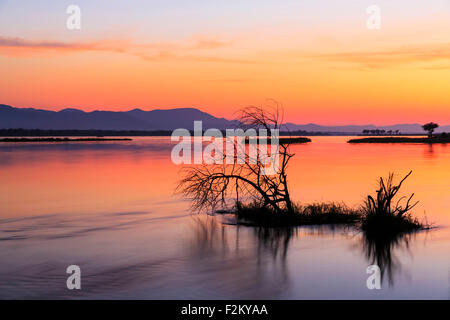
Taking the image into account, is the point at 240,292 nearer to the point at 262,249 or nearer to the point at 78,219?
the point at 262,249

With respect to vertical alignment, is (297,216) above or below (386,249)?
above

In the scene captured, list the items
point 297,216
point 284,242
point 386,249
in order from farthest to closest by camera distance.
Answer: point 297,216, point 284,242, point 386,249

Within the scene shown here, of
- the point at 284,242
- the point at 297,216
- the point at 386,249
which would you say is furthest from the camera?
the point at 297,216

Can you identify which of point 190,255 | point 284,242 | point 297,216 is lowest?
point 190,255

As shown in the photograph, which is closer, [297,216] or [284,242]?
[284,242]

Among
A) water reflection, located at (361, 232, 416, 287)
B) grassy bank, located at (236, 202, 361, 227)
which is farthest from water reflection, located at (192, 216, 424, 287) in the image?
grassy bank, located at (236, 202, 361, 227)

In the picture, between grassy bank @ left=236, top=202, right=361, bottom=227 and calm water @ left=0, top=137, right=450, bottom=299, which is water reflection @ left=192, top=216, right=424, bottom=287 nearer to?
calm water @ left=0, top=137, right=450, bottom=299

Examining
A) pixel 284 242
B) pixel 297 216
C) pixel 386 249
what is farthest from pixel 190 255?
pixel 386 249

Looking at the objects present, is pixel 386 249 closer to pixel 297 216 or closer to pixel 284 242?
pixel 284 242

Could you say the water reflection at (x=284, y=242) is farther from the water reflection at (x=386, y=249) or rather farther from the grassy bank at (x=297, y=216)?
the grassy bank at (x=297, y=216)

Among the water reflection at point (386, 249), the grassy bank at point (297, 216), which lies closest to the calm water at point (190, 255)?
the water reflection at point (386, 249)

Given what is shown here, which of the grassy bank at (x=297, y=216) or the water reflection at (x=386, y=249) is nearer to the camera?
the water reflection at (x=386, y=249)
